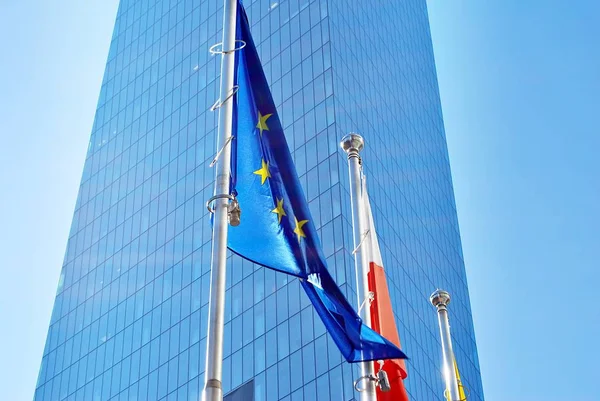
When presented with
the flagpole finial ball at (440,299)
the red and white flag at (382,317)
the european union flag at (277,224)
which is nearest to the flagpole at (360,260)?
the red and white flag at (382,317)

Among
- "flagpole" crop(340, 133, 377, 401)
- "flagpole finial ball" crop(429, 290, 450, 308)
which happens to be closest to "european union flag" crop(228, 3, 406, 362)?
"flagpole" crop(340, 133, 377, 401)

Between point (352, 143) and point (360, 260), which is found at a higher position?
point (352, 143)

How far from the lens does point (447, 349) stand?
24.0 meters

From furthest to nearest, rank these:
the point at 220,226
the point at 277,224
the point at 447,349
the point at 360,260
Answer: the point at 447,349 < the point at 360,260 < the point at 277,224 < the point at 220,226

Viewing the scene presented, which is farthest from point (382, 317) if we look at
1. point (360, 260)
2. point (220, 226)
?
point (220, 226)

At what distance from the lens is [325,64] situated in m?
71.9

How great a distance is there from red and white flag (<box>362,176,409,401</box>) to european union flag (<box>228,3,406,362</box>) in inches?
110

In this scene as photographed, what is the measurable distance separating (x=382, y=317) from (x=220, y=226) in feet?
19.8

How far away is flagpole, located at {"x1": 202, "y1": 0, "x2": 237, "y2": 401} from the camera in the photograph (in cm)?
1361

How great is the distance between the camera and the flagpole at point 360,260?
58.6 ft

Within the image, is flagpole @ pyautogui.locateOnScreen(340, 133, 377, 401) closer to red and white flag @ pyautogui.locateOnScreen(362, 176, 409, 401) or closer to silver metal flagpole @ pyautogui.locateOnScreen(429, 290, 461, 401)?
red and white flag @ pyautogui.locateOnScreen(362, 176, 409, 401)

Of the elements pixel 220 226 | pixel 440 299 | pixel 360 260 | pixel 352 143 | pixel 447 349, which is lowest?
pixel 220 226

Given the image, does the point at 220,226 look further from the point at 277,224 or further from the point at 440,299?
the point at 440,299

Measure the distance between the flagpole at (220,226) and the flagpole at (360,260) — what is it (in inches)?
163
